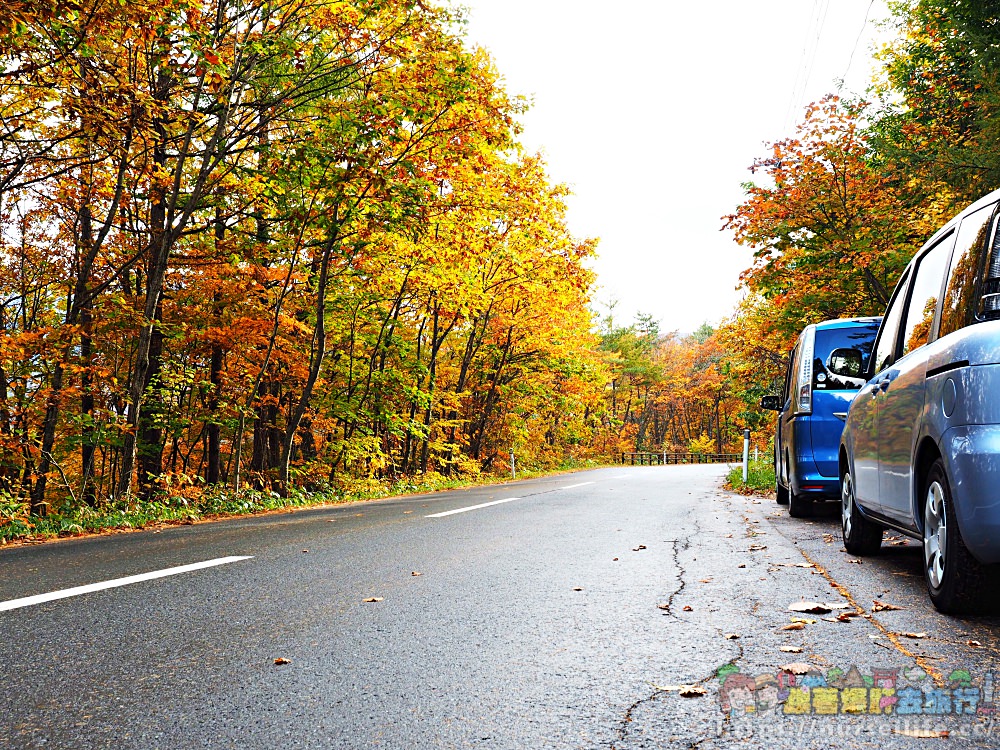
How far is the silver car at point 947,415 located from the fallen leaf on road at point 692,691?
163 cm

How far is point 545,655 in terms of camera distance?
3490 mm

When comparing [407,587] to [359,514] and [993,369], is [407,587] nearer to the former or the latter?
[993,369]

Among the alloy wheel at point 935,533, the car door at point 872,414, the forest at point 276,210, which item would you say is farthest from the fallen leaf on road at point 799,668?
the forest at point 276,210

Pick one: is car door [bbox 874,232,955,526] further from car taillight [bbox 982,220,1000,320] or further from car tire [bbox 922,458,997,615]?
car taillight [bbox 982,220,1000,320]

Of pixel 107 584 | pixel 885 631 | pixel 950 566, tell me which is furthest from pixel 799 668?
pixel 107 584

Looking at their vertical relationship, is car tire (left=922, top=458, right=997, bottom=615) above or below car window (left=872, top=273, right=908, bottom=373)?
below

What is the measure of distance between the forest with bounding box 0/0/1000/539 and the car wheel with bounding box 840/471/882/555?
20.8 feet

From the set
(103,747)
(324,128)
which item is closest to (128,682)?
(103,747)

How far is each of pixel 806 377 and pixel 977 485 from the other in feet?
17.1

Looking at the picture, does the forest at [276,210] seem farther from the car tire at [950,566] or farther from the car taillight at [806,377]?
the car tire at [950,566]

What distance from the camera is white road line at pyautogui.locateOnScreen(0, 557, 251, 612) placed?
4538mm

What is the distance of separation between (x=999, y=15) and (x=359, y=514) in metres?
11.6

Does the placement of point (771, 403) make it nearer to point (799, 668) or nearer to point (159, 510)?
point (799, 668)

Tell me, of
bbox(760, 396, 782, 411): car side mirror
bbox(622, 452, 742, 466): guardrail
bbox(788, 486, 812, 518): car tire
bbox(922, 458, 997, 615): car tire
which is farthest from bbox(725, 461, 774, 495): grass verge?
bbox(622, 452, 742, 466): guardrail
